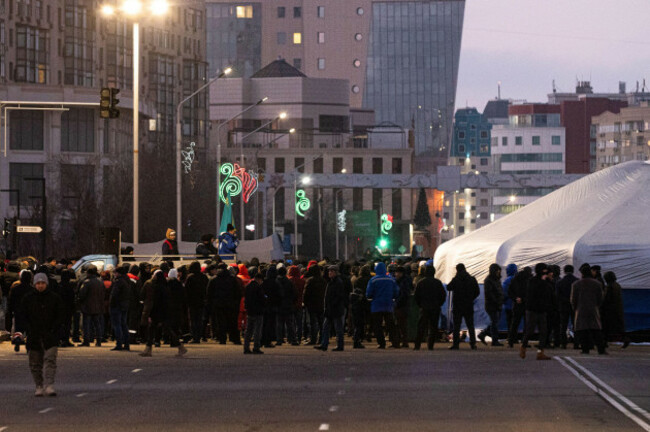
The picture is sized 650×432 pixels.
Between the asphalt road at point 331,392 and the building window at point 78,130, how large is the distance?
7529cm

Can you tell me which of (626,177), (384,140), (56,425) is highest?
(384,140)

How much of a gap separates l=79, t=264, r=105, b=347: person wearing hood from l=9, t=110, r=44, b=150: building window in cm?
7100

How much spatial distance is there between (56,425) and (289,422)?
2.52 metres

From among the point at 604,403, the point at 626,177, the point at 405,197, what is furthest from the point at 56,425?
the point at 405,197

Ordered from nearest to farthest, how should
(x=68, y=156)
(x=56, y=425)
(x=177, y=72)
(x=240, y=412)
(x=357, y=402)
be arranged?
(x=56, y=425) < (x=240, y=412) < (x=357, y=402) < (x=68, y=156) < (x=177, y=72)

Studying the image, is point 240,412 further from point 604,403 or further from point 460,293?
point 460,293

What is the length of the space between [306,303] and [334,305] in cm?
171

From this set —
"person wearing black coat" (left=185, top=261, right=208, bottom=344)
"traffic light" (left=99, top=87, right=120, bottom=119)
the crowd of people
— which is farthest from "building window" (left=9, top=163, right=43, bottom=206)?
"person wearing black coat" (left=185, top=261, right=208, bottom=344)

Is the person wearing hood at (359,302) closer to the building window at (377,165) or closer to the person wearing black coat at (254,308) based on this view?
the person wearing black coat at (254,308)

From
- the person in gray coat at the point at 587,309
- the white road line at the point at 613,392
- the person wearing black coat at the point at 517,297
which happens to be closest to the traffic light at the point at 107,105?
the person wearing black coat at the point at 517,297

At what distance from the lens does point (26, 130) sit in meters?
100

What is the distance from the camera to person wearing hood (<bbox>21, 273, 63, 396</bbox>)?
19281 mm

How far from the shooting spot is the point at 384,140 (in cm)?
18100

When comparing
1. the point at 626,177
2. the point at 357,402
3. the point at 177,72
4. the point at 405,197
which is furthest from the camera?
the point at 405,197
